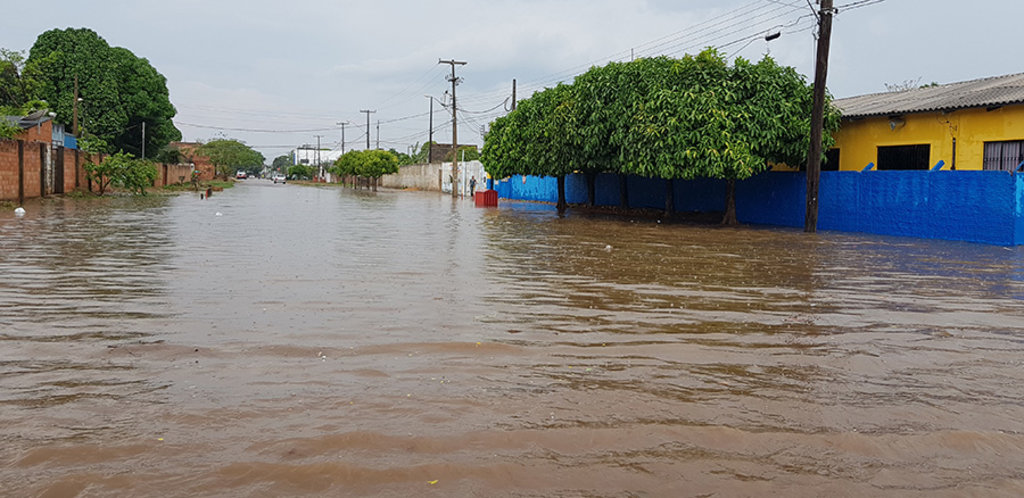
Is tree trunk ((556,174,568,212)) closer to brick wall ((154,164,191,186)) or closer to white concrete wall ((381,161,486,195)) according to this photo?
white concrete wall ((381,161,486,195))

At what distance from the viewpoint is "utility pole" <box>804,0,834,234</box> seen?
19906mm

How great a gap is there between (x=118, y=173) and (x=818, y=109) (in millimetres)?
32780

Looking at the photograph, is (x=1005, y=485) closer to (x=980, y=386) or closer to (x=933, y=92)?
(x=980, y=386)

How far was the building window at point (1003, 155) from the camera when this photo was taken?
20047mm

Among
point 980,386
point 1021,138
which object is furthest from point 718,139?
point 980,386

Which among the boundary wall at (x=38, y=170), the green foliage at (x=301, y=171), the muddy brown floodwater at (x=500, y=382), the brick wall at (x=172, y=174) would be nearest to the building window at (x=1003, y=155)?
the muddy brown floodwater at (x=500, y=382)

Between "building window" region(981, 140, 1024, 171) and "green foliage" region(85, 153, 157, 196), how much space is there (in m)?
36.1

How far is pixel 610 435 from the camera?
433cm

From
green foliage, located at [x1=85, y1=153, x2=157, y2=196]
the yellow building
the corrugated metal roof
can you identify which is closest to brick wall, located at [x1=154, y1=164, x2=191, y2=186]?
green foliage, located at [x1=85, y1=153, x2=157, y2=196]

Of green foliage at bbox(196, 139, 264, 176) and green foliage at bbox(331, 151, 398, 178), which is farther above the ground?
green foliage at bbox(196, 139, 264, 176)

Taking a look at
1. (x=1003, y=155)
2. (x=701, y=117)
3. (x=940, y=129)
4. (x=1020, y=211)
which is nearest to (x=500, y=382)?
(x=1020, y=211)

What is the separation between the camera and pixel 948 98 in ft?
72.5

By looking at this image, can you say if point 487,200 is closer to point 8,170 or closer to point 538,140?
point 538,140

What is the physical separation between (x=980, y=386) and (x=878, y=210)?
58.3 feet
